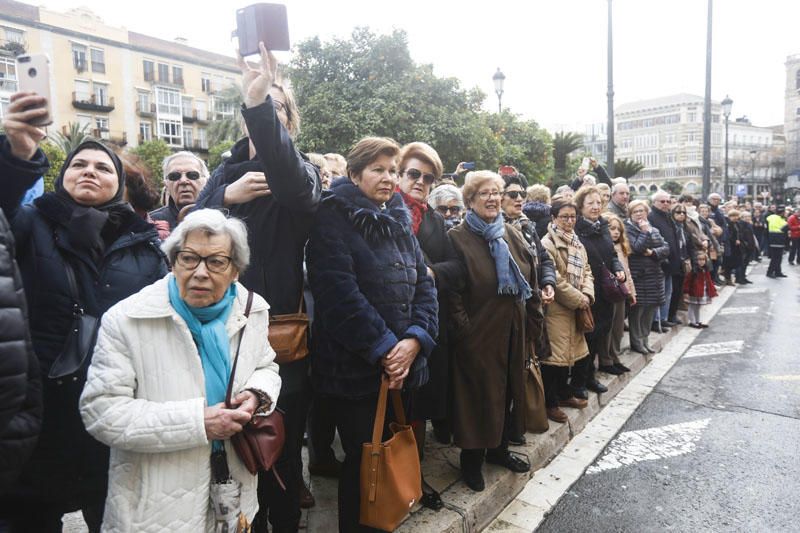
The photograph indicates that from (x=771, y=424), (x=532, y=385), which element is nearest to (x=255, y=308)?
(x=532, y=385)

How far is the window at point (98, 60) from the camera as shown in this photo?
142 ft

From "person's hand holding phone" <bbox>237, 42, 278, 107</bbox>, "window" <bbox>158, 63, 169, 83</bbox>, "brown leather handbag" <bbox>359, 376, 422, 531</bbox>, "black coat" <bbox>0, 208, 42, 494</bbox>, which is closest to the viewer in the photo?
"black coat" <bbox>0, 208, 42, 494</bbox>

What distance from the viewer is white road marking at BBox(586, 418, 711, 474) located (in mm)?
4102

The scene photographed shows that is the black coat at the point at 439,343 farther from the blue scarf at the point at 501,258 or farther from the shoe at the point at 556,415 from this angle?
the shoe at the point at 556,415

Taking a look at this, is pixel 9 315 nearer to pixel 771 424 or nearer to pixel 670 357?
pixel 771 424

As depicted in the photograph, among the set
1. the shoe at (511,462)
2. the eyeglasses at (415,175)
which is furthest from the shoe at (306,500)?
the eyeglasses at (415,175)

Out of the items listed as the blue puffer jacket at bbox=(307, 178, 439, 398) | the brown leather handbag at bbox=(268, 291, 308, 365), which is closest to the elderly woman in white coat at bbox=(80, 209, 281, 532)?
the brown leather handbag at bbox=(268, 291, 308, 365)

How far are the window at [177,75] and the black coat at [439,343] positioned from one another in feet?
174

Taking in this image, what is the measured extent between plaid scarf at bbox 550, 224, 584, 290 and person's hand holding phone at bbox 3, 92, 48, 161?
3920 mm

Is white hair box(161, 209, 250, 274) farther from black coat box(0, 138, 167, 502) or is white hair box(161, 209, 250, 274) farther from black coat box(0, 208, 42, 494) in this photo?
black coat box(0, 208, 42, 494)

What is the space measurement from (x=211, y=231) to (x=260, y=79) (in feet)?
2.10

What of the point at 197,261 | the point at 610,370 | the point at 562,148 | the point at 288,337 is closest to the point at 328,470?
the point at 288,337

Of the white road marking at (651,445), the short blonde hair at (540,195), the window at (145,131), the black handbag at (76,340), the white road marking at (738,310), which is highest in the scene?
the window at (145,131)

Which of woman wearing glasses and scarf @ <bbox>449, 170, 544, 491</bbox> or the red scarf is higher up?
the red scarf
